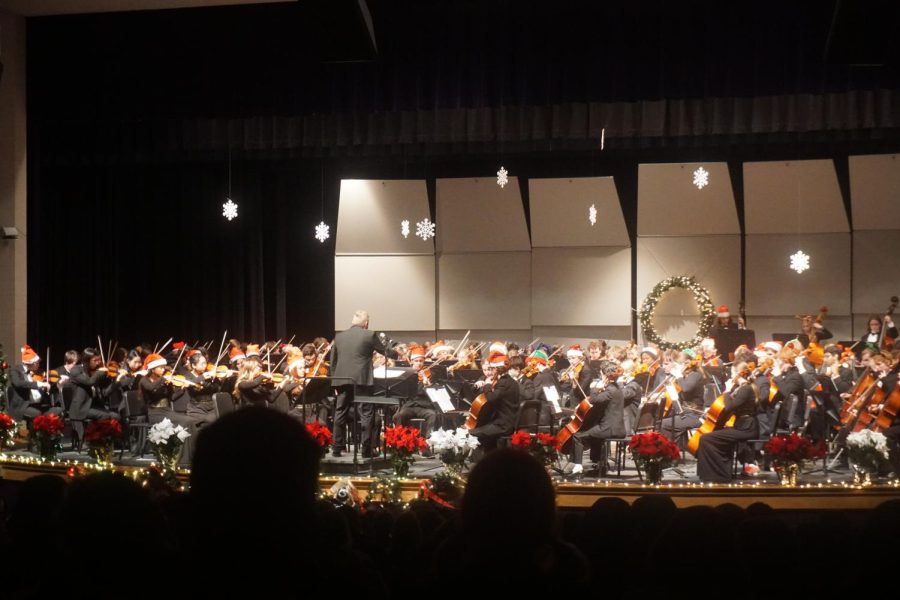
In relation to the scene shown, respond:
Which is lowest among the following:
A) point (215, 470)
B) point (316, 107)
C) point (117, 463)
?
point (117, 463)

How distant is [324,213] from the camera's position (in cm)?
1731

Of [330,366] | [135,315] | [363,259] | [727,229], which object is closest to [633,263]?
[727,229]

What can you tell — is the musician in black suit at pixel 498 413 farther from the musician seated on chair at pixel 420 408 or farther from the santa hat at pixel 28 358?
the santa hat at pixel 28 358

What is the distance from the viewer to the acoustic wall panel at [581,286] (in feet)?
53.5

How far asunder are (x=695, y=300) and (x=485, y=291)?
368 centimetres

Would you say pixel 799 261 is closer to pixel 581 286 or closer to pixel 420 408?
pixel 581 286

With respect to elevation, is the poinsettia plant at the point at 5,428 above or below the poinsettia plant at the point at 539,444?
below

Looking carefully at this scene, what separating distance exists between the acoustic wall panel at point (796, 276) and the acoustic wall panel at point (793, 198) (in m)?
0.17

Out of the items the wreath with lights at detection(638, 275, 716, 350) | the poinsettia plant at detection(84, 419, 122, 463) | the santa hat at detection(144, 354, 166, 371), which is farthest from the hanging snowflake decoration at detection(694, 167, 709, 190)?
the poinsettia plant at detection(84, 419, 122, 463)

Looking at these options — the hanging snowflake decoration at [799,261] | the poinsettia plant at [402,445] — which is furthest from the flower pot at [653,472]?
the hanging snowflake decoration at [799,261]

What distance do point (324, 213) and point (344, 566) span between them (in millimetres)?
15870

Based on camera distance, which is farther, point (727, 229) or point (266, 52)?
point (727, 229)

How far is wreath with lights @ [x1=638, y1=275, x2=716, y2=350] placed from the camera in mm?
15484

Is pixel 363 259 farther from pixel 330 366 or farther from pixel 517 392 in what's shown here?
pixel 517 392
